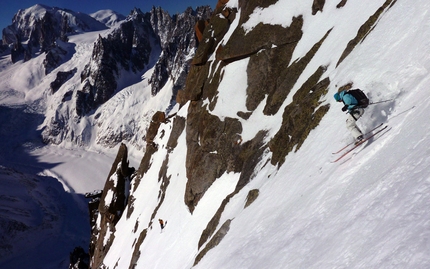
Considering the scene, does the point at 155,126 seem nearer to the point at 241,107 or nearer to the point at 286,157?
the point at 241,107

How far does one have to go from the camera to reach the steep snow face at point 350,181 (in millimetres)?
5031

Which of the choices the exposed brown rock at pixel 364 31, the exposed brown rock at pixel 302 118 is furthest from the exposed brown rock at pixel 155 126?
the exposed brown rock at pixel 364 31

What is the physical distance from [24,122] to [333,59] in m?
177

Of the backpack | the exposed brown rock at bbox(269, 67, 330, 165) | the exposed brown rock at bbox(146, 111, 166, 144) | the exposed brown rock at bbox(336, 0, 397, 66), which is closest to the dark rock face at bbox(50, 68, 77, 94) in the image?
the exposed brown rock at bbox(146, 111, 166, 144)

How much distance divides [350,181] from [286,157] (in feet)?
19.1

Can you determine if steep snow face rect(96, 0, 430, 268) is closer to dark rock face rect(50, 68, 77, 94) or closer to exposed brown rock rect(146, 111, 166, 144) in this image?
exposed brown rock rect(146, 111, 166, 144)

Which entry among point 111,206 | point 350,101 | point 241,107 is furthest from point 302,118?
point 111,206

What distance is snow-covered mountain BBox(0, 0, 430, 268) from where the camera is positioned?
18.9ft

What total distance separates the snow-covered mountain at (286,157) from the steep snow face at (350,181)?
4 centimetres

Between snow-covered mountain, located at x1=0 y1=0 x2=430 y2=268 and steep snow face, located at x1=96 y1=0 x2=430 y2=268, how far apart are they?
0.04 metres

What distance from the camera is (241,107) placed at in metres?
22.5

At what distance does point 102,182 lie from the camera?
10731 cm

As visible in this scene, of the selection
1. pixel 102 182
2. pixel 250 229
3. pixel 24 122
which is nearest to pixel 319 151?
pixel 250 229

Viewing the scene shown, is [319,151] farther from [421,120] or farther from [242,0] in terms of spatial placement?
[242,0]
